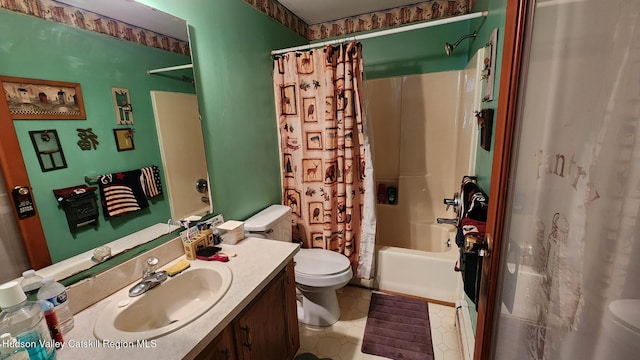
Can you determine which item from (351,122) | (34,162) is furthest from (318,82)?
(34,162)

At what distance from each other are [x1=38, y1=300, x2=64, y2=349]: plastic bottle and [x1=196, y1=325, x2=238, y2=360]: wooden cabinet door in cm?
41

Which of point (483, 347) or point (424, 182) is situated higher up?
point (424, 182)

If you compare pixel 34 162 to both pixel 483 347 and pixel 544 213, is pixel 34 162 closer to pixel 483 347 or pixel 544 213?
pixel 544 213

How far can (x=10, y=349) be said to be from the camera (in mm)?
621

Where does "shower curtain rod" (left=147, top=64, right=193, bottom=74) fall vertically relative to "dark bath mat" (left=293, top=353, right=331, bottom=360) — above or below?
above

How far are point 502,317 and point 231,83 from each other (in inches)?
69.1

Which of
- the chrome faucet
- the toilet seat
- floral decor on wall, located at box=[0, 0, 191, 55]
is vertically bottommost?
the toilet seat

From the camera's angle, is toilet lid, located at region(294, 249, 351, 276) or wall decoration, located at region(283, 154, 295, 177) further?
wall decoration, located at region(283, 154, 295, 177)

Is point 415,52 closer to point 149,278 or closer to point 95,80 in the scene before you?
point 95,80

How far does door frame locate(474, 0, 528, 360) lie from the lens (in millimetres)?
628

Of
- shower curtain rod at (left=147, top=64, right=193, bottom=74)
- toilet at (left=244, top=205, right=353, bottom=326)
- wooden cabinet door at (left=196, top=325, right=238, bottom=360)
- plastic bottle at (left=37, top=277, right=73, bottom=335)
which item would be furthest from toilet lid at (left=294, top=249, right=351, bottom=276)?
shower curtain rod at (left=147, top=64, right=193, bottom=74)

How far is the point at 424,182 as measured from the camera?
8.35 ft

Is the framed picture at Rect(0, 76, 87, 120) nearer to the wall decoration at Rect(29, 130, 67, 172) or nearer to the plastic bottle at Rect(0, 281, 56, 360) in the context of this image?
the wall decoration at Rect(29, 130, 67, 172)

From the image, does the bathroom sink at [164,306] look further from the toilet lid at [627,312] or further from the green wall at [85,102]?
the toilet lid at [627,312]
